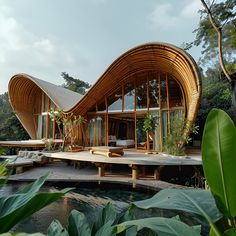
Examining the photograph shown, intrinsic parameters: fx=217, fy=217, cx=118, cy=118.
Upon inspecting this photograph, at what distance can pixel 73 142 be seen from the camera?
13.6 m

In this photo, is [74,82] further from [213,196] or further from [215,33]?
[213,196]

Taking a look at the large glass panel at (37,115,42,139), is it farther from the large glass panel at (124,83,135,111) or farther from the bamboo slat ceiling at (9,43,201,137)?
the large glass panel at (124,83,135,111)

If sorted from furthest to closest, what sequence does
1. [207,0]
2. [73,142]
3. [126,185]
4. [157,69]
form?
[73,142]
[157,69]
[207,0]
[126,185]

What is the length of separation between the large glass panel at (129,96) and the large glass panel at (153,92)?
1.14m

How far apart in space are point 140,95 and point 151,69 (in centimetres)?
158

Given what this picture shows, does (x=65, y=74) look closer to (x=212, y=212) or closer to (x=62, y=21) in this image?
(x=62, y=21)

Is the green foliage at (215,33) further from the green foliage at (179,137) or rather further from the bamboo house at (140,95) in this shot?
the green foliage at (179,137)

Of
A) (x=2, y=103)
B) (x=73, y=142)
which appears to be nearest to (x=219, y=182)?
(x=73, y=142)

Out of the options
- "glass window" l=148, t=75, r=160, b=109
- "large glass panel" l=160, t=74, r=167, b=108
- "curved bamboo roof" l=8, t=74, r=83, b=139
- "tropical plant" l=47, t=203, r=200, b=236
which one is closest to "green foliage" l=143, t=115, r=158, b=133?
"large glass panel" l=160, t=74, r=167, b=108

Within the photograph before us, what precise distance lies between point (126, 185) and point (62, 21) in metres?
8.44

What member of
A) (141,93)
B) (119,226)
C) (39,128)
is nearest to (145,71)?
(141,93)

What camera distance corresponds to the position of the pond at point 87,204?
187 inches

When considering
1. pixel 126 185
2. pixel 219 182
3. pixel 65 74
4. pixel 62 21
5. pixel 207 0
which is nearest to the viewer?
pixel 219 182

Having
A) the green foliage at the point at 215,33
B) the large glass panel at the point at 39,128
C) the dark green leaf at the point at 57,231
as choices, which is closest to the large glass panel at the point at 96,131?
the large glass panel at the point at 39,128
